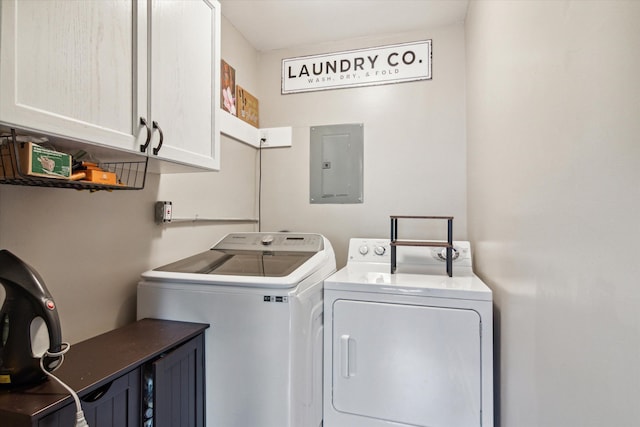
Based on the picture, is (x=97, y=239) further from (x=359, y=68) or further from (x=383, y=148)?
(x=359, y=68)

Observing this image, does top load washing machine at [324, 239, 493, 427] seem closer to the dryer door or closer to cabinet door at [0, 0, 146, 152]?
the dryer door

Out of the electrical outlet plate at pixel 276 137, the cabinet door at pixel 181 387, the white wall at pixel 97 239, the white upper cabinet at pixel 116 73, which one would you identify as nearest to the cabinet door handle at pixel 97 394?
the cabinet door at pixel 181 387

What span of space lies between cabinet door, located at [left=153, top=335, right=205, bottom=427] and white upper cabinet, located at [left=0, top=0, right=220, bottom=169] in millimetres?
769

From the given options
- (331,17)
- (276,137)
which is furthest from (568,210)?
(276,137)

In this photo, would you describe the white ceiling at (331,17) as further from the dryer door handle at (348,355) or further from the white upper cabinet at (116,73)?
the dryer door handle at (348,355)

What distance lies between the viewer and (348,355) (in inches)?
64.7

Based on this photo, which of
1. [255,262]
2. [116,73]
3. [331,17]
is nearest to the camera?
[116,73]

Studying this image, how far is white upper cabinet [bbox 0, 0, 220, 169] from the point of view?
771 mm

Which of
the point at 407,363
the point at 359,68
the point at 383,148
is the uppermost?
the point at 359,68

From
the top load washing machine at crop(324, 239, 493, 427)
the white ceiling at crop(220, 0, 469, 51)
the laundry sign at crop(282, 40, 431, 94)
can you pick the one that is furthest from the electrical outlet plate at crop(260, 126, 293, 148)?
the top load washing machine at crop(324, 239, 493, 427)

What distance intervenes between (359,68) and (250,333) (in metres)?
2.22

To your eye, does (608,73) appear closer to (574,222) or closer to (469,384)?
(574,222)

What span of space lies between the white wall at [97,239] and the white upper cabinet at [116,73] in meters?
0.42

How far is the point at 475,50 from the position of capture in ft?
6.54
